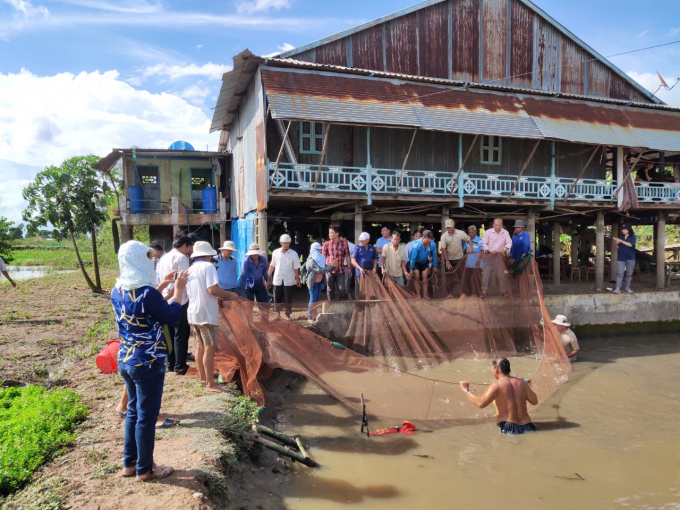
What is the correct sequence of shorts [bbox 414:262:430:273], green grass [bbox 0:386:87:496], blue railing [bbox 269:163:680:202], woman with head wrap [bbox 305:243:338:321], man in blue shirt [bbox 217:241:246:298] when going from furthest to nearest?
blue railing [bbox 269:163:680:202] < shorts [bbox 414:262:430:273] < woman with head wrap [bbox 305:243:338:321] < man in blue shirt [bbox 217:241:246:298] < green grass [bbox 0:386:87:496]

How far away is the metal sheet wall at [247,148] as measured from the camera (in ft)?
38.4

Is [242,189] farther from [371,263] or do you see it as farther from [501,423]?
[501,423]

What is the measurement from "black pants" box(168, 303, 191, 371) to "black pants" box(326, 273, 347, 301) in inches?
134

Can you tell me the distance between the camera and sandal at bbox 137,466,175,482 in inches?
131

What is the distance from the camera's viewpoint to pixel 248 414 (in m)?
4.95

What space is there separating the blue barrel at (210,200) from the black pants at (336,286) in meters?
9.08

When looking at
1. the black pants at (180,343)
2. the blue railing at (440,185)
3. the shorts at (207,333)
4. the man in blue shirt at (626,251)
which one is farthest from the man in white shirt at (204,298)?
the man in blue shirt at (626,251)

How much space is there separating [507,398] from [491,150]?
10111 mm

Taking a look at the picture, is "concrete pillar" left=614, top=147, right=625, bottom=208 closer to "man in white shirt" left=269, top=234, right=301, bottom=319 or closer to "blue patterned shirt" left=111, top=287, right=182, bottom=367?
"man in white shirt" left=269, top=234, right=301, bottom=319

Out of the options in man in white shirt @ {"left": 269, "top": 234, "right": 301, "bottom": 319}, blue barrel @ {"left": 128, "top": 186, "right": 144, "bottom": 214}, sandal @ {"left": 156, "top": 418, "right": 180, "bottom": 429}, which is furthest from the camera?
blue barrel @ {"left": 128, "top": 186, "right": 144, "bottom": 214}

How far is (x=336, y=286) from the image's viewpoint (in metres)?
9.03

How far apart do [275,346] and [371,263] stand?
3566mm

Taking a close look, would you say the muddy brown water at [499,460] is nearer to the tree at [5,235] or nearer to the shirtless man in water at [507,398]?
the shirtless man in water at [507,398]

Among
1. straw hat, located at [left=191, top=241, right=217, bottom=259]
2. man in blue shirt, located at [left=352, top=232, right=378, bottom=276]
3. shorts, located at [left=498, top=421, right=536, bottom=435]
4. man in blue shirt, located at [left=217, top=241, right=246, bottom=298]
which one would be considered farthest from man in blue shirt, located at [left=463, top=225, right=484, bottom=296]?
straw hat, located at [left=191, top=241, right=217, bottom=259]
